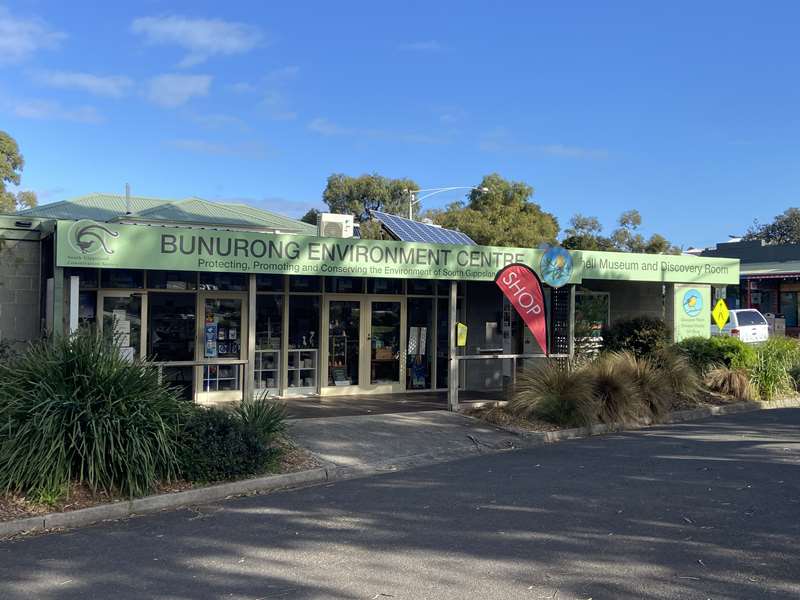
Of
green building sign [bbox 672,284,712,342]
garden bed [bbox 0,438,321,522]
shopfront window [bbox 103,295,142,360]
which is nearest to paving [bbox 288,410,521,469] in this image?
garden bed [bbox 0,438,321,522]

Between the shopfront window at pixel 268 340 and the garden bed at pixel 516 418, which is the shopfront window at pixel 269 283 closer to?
the shopfront window at pixel 268 340

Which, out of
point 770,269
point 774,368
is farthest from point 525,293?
point 770,269

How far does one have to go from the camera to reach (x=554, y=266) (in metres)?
13.7

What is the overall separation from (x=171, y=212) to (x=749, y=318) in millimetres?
19432

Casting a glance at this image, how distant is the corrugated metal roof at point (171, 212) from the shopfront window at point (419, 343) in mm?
3971

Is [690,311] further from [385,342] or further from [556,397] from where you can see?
[385,342]

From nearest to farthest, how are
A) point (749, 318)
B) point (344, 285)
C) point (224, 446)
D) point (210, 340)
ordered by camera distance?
point (224, 446)
point (210, 340)
point (344, 285)
point (749, 318)

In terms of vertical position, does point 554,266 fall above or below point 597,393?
above

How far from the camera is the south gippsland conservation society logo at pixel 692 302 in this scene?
16797 mm

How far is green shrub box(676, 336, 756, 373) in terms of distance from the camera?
15.7 metres

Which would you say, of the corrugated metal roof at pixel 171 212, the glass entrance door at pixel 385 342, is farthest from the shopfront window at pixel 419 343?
the corrugated metal roof at pixel 171 212

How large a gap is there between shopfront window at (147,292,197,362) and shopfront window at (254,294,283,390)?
1267mm

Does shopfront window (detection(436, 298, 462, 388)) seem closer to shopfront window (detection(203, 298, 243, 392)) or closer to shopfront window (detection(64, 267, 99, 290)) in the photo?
shopfront window (detection(203, 298, 243, 392))

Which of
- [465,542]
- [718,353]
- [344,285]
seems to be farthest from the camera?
[718,353]
